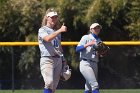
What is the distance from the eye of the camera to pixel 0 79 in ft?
51.8

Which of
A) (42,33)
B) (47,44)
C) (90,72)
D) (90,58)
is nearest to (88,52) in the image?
(90,58)

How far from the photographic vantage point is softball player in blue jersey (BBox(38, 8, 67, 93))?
9084 mm

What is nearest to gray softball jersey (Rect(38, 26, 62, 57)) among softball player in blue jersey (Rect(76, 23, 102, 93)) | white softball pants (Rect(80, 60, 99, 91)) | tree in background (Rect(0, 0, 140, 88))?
softball player in blue jersey (Rect(76, 23, 102, 93))

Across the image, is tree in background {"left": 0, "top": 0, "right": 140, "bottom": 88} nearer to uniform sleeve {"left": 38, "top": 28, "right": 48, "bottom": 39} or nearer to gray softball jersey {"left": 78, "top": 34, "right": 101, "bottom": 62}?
gray softball jersey {"left": 78, "top": 34, "right": 101, "bottom": 62}

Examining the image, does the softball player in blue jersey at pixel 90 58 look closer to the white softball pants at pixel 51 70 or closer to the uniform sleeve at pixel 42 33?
the white softball pants at pixel 51 70

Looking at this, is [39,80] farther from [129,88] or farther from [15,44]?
[129,88]

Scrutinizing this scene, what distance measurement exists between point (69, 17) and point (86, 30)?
2.34 ft

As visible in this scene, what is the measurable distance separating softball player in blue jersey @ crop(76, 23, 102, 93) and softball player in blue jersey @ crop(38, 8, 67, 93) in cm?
213

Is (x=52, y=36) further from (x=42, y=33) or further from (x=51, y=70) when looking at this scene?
(x=51, y=70)

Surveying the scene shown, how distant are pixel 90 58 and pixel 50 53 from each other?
2562mm

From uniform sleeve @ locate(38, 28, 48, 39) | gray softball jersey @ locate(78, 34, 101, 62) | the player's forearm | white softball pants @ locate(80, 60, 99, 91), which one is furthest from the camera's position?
gray softball jersey @ locate(78, 34, 101, 62)

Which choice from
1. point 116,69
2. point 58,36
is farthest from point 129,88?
point 58,36

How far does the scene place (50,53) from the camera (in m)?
9.15

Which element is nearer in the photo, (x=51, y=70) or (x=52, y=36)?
(x=52, y=36)
